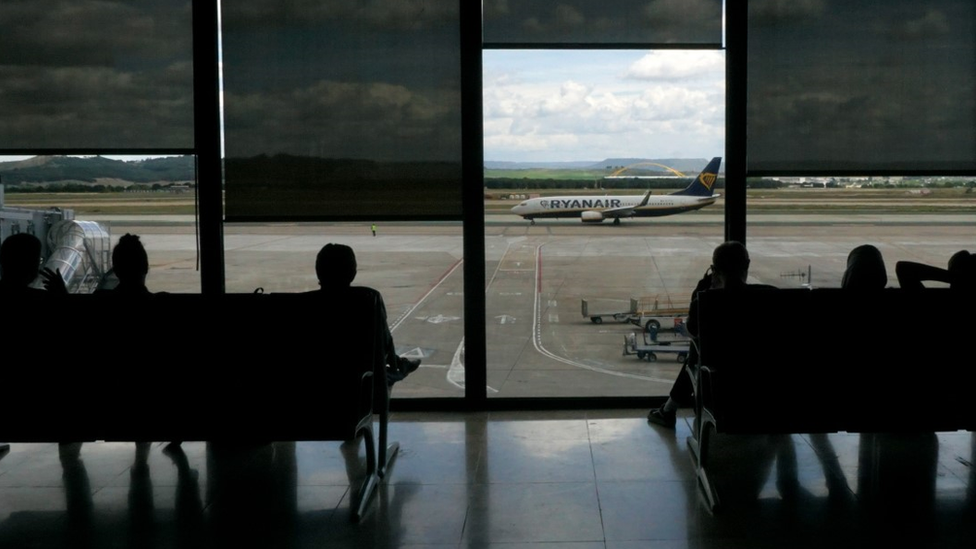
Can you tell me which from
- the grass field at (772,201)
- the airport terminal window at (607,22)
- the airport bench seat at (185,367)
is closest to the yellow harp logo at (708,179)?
the grass field at (772,201)

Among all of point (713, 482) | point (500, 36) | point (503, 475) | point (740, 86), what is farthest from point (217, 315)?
point (740, 86)

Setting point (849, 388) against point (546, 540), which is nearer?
point (546, 540)

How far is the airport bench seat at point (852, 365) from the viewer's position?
339 centimetres

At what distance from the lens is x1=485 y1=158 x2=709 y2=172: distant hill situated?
5102mm

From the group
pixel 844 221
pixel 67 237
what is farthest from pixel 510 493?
pixel 67 237

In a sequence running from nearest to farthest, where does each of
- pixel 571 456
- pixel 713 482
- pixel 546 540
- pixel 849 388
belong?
pixel 546 540 → pixel 849 388 → pixel 713 482 → pixel 571 456

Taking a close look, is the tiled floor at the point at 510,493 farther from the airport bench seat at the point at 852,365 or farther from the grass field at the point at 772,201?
the grass field at the point at 772,201

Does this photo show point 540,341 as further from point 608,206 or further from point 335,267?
point 335,267

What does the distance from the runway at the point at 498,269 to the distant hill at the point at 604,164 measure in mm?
307

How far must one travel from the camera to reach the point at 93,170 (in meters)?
5.15

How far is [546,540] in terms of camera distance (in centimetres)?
311

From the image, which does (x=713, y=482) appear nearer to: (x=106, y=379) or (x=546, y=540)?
(x=546, y=540)

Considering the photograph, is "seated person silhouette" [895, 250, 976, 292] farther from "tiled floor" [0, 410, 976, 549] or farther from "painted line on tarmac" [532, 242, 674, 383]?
"painted line on tarmac" [532, 242, 674, 383]

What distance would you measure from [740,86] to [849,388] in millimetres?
2136
